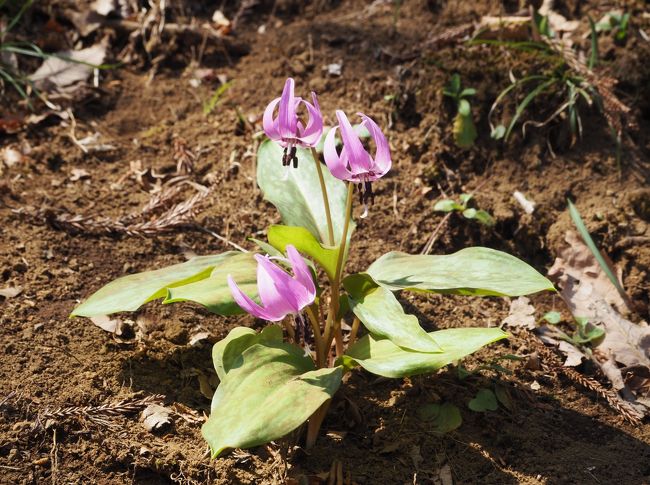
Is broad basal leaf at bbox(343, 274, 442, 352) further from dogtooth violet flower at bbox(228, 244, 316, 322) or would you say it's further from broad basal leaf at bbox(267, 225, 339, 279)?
dogtooth violet flower at bbox(228, 244, 316, 322)

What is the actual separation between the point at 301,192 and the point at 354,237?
0.55 metres

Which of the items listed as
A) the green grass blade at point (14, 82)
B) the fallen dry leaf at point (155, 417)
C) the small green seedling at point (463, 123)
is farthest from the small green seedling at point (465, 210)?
the green grass blade at point (14, 82)

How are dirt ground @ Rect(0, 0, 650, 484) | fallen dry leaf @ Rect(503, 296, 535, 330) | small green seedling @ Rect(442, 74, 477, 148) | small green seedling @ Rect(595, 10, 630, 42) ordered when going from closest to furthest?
1. dirt ground @ Rect(0, 0, 650, 484)
2. fallen dry leaf @ Rect(503, 296, 535, 330)
3. small green seedling @ Rect(442, 74, 477, 148)
4. small green seedling @ Rect(595, 10, 630, 42)

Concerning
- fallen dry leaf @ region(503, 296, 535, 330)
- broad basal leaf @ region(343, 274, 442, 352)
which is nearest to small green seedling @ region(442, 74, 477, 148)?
fallen dry leaf @ region(503, 296, 535, 330)

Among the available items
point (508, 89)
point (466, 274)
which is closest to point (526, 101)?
point (508, 89)

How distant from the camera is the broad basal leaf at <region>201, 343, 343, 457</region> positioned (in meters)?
1.82

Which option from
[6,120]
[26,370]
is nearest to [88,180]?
[6,120]

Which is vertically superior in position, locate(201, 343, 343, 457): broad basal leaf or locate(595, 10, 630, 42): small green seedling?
locate(595, 10, 630, 42): small green seedling

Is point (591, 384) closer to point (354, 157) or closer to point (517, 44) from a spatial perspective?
point (354, 157)

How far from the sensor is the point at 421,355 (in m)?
2.08

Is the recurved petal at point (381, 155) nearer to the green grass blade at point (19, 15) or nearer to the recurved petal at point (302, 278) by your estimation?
the recurved petal at point (302, 278)

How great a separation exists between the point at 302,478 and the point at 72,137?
2228 mm

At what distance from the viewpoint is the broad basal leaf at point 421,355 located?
204cm

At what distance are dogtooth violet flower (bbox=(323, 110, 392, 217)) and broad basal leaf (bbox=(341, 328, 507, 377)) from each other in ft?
1.55
